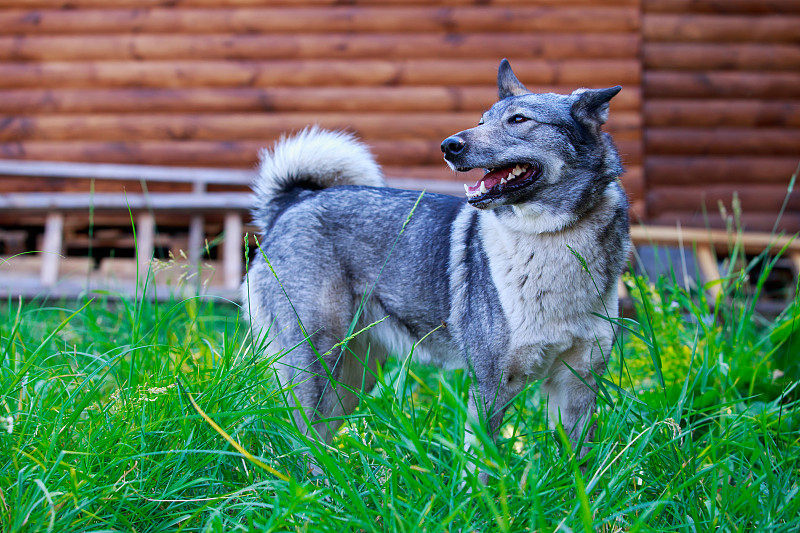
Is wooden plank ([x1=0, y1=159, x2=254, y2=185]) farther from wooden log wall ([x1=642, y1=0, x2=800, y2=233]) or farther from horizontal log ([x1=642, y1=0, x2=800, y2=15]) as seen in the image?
horizontal log ([x1=642, y1=0, x2=800, y2=15])

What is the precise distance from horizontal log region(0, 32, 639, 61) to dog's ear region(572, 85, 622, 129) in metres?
3.68

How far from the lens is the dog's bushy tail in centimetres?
251

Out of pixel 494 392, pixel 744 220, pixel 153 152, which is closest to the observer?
pixel 494 392

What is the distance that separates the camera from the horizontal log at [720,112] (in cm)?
585

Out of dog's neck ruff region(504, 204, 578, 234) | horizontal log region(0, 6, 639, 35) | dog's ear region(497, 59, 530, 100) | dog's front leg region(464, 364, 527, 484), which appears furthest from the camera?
horizontal log region(0, 6, 639, 35)

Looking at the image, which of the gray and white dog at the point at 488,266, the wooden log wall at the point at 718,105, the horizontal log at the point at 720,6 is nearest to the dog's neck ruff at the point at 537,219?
the gray and white dog at the point at 488,266

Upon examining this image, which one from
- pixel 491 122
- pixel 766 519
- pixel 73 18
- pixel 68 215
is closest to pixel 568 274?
pixel 491 122

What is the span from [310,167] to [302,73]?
10.3ft

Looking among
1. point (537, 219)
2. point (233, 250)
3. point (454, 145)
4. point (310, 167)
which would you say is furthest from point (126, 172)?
point (537, 219)

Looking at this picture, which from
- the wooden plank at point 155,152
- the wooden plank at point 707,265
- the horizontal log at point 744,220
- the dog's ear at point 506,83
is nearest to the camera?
the dog's ear at point 506,83

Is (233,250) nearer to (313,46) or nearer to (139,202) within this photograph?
(139,202)

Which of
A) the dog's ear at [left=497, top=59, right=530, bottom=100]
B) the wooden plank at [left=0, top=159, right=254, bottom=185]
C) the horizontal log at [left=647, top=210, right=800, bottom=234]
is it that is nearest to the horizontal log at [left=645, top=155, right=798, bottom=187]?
the horizontal log at [left=647, top=210, right=800, bottom=234]

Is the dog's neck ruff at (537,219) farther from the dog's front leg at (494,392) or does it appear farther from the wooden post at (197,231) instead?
the wooden post at (197,231)

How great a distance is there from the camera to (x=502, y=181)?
197 centimetres
